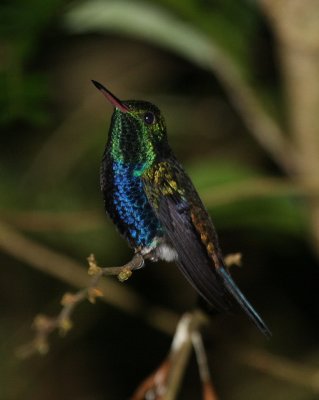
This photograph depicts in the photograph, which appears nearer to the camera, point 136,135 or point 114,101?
point 114,101

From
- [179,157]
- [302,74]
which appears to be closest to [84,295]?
[302,74]

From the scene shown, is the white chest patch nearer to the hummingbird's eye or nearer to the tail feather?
the tail feather

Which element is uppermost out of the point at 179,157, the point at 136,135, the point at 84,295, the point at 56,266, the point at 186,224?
the point at 179,157

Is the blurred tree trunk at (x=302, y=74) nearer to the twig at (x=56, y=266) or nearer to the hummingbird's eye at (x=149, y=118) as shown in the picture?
the twig at (x=56, y=266)

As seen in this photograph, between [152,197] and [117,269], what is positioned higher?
[152,197]

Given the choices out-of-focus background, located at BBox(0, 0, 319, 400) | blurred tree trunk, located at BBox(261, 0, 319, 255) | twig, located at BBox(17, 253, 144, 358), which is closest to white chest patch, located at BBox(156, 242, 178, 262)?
twig, located at BBox(17, 253, 144, 358)

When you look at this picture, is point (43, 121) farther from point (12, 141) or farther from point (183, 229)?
point (12, 141)

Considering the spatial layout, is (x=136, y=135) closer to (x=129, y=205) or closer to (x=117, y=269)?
Answer: (x=129, y=205)

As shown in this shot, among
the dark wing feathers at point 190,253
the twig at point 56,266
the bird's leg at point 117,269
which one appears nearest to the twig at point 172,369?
the dark wing feathers at point 190,253
